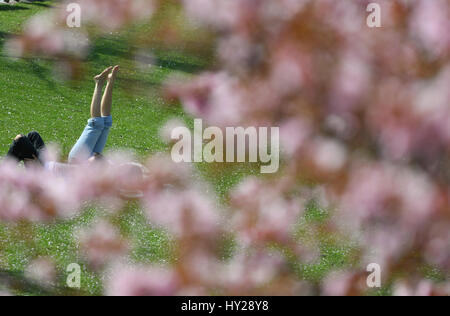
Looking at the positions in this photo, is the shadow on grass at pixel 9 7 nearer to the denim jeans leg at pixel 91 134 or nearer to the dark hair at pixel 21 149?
the dark hair at pixel 21 149

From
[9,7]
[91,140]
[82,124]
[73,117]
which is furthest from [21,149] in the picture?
[9,7]

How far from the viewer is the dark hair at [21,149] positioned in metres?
8.22

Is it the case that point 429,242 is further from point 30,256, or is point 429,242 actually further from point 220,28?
point 30,256

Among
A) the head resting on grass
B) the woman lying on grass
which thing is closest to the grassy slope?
the woman lying on grass

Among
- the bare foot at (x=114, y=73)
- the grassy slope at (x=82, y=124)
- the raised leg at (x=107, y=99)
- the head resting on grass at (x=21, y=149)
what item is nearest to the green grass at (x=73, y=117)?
the grassy slope at (x=82, y=124)

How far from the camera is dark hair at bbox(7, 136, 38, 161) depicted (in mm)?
8219

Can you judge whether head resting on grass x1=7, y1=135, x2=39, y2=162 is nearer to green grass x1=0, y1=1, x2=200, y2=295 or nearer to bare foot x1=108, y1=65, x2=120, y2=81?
green grass x1=0, y1=1, x2=200, y2=295

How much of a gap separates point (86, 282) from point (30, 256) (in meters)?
1.10

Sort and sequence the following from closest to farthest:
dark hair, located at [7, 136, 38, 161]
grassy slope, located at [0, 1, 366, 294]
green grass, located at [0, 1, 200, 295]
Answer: green grass, located at [0, 1, 200, 295] < grassy slope, located at [0, 1, 366, 294] < dark hair, located at [7, 136, 38, 161]

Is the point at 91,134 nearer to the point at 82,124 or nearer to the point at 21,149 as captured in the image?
the point at 21,149

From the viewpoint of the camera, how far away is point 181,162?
9.88 ft

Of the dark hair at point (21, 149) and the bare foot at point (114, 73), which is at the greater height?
the bare foot at point (114, 73)

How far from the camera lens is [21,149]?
8250 mm
